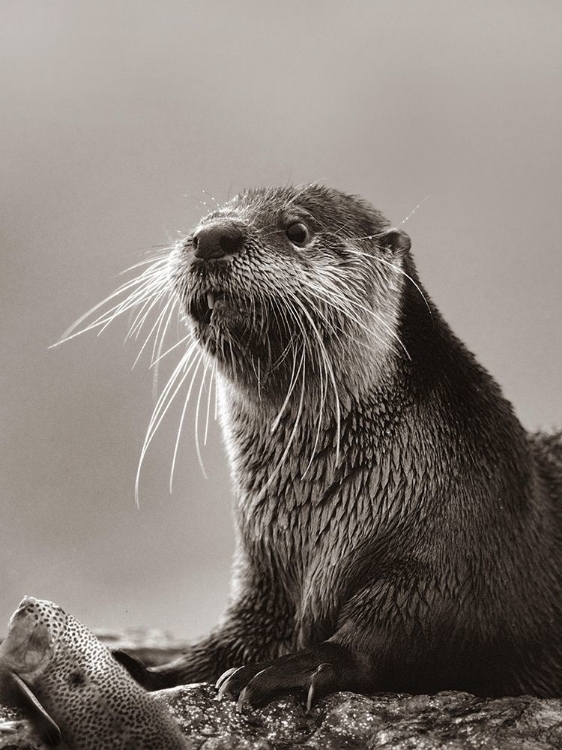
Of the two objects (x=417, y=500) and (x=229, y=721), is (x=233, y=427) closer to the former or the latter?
(x=417, y=500)

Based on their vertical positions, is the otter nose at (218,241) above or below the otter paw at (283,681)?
above

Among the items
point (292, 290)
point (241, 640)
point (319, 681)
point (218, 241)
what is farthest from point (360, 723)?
point (218, 241)

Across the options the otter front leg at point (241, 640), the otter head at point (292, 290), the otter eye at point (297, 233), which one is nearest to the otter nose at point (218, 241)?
the otter head at point (292, 290)

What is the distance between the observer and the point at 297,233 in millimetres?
3123

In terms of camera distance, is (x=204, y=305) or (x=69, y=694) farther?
(x=204, y=305)

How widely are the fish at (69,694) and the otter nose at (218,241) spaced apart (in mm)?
974

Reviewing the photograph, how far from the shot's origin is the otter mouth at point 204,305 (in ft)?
9.66

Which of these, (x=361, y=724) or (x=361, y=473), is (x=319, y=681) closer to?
(x=361, y=724)

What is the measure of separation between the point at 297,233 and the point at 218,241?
282mm

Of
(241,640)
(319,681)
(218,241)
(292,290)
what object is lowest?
(319,681)

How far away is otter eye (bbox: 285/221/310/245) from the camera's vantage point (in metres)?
3.12

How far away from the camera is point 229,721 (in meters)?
2.58

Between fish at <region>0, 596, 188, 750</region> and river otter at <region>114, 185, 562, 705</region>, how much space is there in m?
0.36

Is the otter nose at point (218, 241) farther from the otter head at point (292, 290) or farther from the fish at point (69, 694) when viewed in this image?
the fish at point (69, 694)
